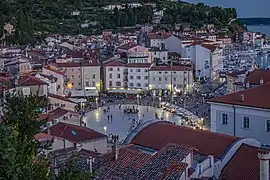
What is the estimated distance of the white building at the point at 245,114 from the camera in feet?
46.2

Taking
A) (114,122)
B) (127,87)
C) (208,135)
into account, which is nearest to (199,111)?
(114,122)

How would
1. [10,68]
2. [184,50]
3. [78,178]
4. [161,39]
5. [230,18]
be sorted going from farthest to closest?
[230,18], [161,39], [184,50], [10,68], [78,178]

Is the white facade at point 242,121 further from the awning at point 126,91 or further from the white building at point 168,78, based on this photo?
the awning at point 126,91

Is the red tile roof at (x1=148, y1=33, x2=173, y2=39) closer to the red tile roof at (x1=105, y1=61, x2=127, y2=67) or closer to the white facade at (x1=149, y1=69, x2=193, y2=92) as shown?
the red tile roof at (x1=105, y1=61, x2=127, y2=67)

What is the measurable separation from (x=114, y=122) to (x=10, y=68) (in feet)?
34.1

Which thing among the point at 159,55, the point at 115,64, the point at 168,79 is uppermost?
the point at 159,55

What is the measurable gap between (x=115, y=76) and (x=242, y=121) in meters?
26.5

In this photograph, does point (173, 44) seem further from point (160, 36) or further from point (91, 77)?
point (91, 77)

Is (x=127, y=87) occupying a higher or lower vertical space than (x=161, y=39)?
lower

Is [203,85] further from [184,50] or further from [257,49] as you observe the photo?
[257,49]

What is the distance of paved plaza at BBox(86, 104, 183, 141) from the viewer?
26.8 meters

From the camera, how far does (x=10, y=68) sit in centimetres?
3622

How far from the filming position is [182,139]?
11.6m

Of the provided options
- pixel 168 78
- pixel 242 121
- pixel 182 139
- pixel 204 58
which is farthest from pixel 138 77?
pixel 182 139
